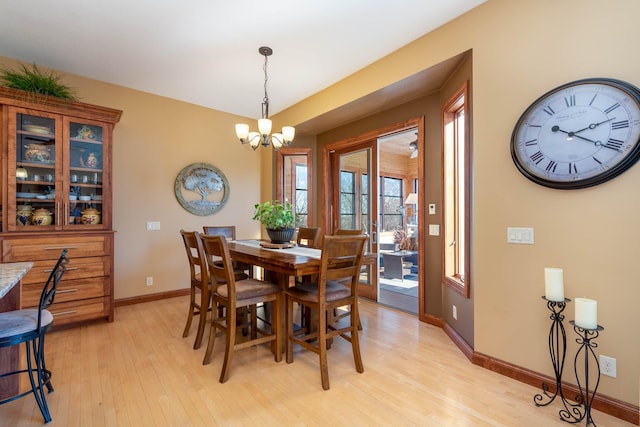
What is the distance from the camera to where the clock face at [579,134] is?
167 centimetres

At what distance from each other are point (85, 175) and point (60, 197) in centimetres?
35

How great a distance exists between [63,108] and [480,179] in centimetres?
414

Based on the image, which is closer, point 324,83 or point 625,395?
point 625,395

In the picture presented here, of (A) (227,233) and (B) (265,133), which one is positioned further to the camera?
(A) (227,233)

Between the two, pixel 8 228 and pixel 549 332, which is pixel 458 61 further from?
pixel 8 228

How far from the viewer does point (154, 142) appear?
405cm

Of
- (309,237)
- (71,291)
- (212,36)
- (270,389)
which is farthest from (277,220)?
(71,291)

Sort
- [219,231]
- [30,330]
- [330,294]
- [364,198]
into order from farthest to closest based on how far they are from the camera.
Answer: [364,198] → [219,231] → [330,294] → [30,330]

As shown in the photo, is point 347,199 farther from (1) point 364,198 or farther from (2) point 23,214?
(2) point 23,214

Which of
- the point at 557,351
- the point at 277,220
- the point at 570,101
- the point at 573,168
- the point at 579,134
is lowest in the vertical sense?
the point at 557,351

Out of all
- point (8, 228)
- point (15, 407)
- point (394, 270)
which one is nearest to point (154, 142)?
point (8, 228)

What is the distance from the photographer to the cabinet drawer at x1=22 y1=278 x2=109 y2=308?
9.07ft

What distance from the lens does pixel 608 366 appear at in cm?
174

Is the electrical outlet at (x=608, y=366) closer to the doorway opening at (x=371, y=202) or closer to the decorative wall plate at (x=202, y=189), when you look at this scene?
the doorway opening at (x=371, y=202)
